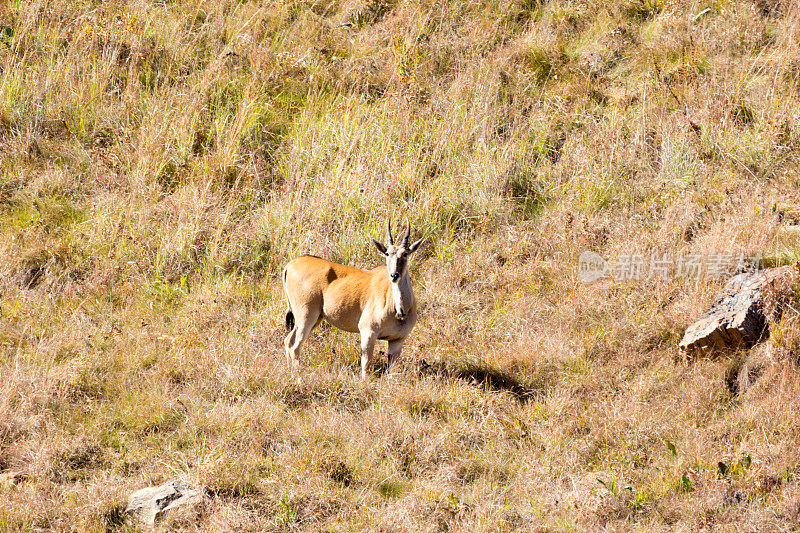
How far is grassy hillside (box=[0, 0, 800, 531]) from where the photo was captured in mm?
7984

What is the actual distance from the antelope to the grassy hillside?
356 mm

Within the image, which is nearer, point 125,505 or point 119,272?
point 125,505

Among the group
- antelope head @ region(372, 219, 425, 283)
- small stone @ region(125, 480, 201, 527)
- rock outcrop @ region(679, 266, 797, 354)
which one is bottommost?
small stone @ region(125, 480, 201, 527)

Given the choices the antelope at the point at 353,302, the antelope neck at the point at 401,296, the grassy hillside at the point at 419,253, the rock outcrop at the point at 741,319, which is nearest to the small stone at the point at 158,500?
the grassy hillside at the point at 419,253

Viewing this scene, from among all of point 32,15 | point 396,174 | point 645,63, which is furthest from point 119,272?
point 645,63

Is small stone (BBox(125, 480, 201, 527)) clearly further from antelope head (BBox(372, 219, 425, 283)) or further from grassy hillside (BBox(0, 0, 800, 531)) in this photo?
antelope head (BBox(372, 219, 425, 283))

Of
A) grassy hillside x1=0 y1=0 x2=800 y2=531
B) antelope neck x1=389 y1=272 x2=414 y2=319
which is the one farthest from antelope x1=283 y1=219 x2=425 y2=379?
grassy hillside x1=0 y1=0 x2=800 y2=531

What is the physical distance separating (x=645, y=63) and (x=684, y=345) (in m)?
6.09

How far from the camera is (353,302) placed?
10000 millimetres

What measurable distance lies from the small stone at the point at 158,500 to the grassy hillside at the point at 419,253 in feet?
0.38

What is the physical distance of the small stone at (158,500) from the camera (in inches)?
298

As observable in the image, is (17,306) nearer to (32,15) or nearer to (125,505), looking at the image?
(125,505)

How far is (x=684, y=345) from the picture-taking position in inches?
375

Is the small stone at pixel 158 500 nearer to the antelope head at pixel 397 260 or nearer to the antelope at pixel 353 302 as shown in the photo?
the antelope at pixel 353 302
